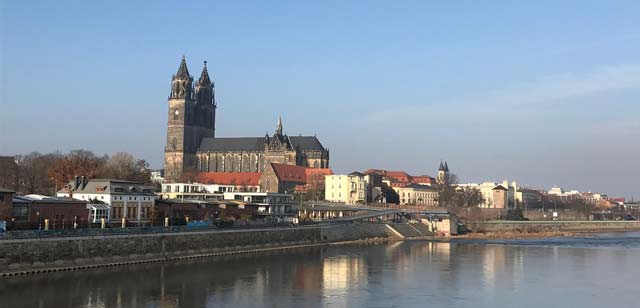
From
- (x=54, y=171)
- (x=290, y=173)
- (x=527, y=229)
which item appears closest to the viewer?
(x=54, y=171)

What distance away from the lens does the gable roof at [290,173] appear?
139 m

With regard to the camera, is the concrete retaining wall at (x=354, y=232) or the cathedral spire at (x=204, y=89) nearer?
the concrete retaining wall at (x=354, y=232)

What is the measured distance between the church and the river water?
301 feet

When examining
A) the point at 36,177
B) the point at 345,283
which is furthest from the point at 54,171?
the point at 345,283

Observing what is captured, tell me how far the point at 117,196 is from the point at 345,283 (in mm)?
25331

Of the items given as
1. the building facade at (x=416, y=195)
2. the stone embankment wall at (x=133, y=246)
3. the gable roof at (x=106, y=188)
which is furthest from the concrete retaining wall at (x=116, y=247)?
the building facade at (x=416, y=195)

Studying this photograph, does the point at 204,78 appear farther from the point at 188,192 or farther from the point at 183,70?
the point at 188,192

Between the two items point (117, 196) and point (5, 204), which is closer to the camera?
point (5, 204)

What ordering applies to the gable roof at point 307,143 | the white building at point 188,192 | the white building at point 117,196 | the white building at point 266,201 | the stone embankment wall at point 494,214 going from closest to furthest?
1. the white building at point 117,196
2. the white building at point 266,201
3. the white building at point 188,192
4. the stone embankment wall at point 494,214
5. the gable roof at point 307,143

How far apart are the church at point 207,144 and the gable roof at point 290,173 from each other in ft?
25.9

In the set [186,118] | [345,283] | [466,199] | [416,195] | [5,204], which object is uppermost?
[186,118]

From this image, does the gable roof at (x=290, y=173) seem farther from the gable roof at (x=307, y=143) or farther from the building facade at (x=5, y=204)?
the building facade at (x=5, y=204)

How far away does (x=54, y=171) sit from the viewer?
8856 cm

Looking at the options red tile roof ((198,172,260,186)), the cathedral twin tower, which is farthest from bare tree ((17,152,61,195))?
the cathedral twin tower
